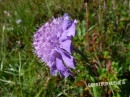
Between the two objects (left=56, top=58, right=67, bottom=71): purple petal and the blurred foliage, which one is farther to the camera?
the blurred foliage

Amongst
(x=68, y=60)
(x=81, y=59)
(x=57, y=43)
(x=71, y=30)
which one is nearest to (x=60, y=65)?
(x=68, y=60)

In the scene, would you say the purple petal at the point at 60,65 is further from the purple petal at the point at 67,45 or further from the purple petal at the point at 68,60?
the purple petal at the point at 67,45

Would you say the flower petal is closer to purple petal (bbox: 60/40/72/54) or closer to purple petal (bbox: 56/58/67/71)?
purple petal (bbox: 60/40/72/54)

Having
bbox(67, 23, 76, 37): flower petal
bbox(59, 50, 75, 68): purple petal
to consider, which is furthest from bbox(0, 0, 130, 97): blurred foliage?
bbox(67, 23, 76, 37): flower petal

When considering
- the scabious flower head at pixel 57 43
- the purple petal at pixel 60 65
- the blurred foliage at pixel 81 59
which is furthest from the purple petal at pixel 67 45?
the blurred foliage at pixel 81 59

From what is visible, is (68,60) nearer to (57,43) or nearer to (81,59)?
(57,43)
